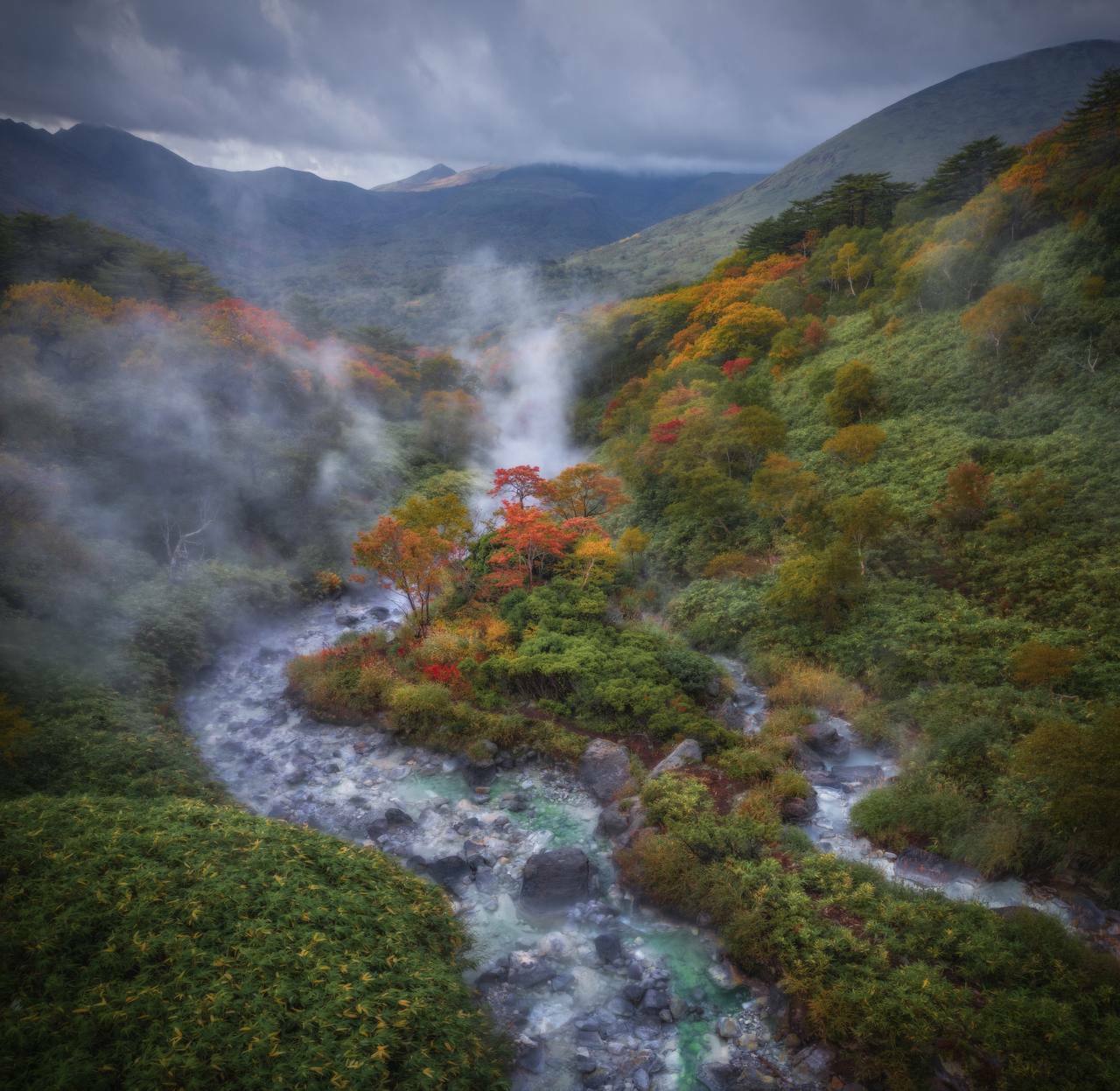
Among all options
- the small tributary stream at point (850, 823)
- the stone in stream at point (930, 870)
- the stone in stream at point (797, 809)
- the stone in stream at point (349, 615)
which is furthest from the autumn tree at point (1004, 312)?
the stone in stream at point (349, 615)

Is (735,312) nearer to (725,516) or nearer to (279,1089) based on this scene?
(725,516)

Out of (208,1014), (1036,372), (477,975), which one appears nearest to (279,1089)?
(208,1014)

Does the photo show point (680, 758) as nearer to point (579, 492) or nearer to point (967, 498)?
point (967, 498)

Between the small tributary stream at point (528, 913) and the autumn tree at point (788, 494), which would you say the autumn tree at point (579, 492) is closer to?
the autumn tree at point (788, 494)

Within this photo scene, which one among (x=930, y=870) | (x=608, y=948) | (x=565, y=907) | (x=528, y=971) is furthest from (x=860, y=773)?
(x=528, y=971)

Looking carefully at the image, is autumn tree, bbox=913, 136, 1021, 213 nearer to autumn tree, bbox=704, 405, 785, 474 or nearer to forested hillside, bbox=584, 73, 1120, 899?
forested hillside, bbox=584, 73, 1120, 899

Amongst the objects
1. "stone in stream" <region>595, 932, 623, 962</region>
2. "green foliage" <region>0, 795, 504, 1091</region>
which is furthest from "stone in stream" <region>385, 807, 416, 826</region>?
"stone in stream" <region>595, 932, 623, 962</region>
